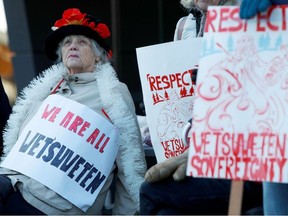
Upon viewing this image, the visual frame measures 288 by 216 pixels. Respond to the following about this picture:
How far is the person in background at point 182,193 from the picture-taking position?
435cm

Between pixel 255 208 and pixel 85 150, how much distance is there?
108 centimetres

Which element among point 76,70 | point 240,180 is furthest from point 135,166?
point 240,180

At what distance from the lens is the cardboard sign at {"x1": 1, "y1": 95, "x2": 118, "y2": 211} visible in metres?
5.09

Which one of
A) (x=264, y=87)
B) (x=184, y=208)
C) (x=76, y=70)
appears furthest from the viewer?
(x=76, y=70)

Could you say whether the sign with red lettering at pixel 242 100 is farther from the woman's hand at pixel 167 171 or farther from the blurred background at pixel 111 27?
the blurred background at pixel 111 27

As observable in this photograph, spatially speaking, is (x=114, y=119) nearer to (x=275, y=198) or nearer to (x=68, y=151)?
(x=68, y=151)

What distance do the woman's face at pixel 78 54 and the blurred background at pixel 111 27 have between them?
3.34 metres

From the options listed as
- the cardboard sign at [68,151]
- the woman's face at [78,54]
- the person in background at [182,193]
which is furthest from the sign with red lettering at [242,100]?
the woman's face at [78,54]

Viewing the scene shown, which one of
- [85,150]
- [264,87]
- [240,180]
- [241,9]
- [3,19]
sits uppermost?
[241,9]

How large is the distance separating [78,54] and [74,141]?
0.56m

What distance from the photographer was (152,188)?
4.39 meters

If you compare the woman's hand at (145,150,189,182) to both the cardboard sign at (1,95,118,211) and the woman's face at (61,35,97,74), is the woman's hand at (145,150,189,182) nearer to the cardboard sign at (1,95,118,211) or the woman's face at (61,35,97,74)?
the cardboard sign at (1,95,118,211)

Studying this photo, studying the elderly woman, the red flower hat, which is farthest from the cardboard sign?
the red flower hat

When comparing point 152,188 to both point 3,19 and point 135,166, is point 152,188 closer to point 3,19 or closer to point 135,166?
point 135,166
